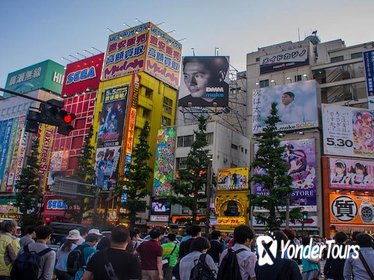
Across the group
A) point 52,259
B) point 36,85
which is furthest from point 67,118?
point 36,85

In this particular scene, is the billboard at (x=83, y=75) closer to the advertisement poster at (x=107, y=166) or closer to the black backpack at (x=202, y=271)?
the advertisement poster at (x=107, y=166)

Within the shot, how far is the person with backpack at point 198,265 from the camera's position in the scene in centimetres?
505

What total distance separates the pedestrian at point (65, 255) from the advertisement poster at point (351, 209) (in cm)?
3248

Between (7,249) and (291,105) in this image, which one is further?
(291,105)

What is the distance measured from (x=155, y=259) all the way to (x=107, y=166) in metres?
39.4

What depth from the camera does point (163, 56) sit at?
53.2m

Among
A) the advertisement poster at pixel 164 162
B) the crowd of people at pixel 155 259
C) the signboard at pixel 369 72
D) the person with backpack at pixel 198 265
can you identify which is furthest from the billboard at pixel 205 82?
the person with backpack at pixel 198 265

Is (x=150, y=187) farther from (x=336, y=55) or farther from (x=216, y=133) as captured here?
(x=336, y=55)

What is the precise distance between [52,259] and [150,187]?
138ft

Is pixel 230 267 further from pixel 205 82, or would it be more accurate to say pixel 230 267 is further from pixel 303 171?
pixel 205 82

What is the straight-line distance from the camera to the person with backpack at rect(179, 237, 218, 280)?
16.6 ft

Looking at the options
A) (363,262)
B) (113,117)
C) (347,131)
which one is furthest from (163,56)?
(363,262)

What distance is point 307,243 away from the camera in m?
8.15

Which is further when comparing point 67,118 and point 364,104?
point 364,104
